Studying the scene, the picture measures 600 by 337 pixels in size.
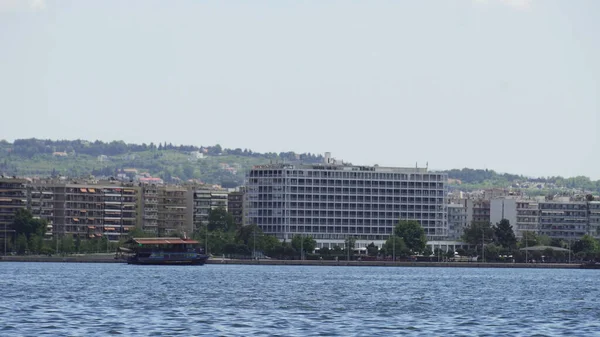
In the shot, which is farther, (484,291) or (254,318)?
(484,291)

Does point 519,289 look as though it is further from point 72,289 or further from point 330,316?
point 330,316

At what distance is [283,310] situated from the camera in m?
85.6

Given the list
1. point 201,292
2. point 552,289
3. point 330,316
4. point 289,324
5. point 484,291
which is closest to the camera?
point 289,324

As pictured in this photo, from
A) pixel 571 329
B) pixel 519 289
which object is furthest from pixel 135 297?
pixel 519 289

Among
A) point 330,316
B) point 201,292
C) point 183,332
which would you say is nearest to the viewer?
point 183,332

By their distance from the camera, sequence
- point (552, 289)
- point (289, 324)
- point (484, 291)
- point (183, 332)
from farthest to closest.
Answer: point (552, 289) < point (484, 291) < point (289, 324) < point (183, 332)

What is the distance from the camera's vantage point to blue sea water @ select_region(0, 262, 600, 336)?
7119 centimetres

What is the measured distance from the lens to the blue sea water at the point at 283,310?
7119 centimetres

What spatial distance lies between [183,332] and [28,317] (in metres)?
11.8

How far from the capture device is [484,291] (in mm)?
124500

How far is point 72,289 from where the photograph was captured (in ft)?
363

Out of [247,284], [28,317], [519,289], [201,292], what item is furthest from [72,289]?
[519,289]

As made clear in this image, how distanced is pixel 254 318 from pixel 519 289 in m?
58.3

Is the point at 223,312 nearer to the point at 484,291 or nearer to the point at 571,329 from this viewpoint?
the point at 571,329
